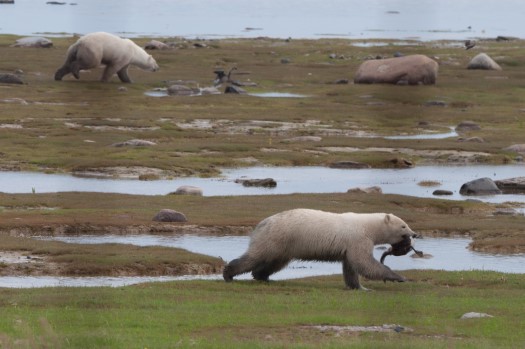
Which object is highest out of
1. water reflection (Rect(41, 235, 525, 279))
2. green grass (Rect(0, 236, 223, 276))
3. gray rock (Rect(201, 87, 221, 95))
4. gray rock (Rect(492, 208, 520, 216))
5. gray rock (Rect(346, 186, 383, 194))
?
green grass (Rect(0, 236, 223, 276))

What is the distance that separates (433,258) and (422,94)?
39.7m

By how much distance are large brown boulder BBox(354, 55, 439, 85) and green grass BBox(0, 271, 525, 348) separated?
49.2 metres

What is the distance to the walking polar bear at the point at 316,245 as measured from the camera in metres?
19.9

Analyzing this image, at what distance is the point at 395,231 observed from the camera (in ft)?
67.8

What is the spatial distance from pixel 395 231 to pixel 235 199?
14.7 meters

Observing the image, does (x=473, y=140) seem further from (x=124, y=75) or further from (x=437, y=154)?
(x=124, y=75)

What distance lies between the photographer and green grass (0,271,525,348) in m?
14.5

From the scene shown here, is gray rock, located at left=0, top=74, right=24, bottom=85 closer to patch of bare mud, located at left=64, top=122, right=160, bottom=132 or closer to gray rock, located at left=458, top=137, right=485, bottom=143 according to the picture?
patch of bare mud, located at left=64, top=122, right=160, bottom=132

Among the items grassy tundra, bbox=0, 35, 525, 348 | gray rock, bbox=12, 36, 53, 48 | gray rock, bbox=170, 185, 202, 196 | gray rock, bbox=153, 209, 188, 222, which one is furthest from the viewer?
gray rock, bbox=12, 36, 53, 48

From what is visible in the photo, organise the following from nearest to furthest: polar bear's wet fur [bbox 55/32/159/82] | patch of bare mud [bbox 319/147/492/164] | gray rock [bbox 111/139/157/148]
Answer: gray rock [bbox 111/139/157/148] → patch of bare mud [bbox 319/147/492/164] → polar bear's wet fur [bbox 55/32/159/82]

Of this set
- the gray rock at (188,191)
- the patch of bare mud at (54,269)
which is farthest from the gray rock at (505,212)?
the patch of bare mud at (54,269)

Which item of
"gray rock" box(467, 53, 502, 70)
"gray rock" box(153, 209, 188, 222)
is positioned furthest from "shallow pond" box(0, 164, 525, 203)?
"gray rock" box(467, 53, 502, 70)

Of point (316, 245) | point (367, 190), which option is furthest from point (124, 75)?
point (316, 245)

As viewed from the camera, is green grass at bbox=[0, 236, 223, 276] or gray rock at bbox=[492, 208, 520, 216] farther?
gray rock at bbox=[492, 208, 520, 216]
